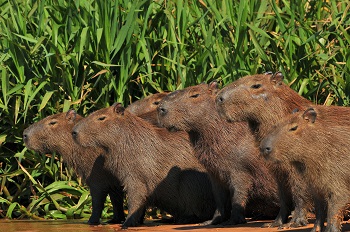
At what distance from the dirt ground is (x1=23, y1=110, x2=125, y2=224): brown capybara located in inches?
10.9

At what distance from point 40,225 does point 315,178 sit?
10.2 feet

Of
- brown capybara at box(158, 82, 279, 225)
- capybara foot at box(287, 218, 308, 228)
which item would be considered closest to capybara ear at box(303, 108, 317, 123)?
capybara foot at box(287, 218, 308, 228)

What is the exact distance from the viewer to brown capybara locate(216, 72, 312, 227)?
7.97m

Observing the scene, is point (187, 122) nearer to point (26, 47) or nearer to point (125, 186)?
point (125, 186)

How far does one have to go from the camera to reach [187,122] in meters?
8.72

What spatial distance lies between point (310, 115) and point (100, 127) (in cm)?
245

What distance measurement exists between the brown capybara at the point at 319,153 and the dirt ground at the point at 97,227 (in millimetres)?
863

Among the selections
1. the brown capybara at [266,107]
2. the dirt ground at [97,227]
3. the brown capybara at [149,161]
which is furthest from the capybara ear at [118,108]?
the brown capybara at [266,107]

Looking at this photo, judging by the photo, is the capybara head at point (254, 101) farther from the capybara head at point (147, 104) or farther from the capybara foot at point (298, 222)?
the capybara head at point (147, 104)

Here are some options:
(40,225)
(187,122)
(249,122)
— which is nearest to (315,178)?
(249,122)

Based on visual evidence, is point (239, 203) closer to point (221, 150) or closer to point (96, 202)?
point (221, 150)

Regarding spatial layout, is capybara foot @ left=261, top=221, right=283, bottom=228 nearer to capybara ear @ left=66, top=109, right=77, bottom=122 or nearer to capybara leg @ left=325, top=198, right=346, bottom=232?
capybara leg @ left=325, top=198, right=346, bottom=232

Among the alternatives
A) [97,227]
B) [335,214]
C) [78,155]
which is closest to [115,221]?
[97,227]

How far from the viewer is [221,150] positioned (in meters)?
8.72
